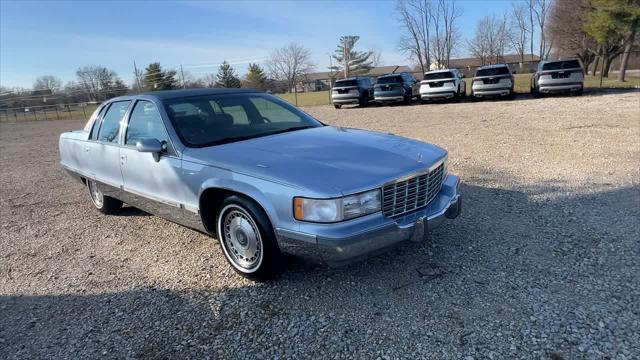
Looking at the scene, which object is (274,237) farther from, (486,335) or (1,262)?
(1,262)

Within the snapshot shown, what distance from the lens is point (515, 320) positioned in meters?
2.67

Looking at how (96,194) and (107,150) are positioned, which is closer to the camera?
(107,150)

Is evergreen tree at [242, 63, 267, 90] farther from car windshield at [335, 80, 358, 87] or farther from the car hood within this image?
the car hood

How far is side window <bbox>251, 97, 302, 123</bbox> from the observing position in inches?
173

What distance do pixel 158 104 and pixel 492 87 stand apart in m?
17.0

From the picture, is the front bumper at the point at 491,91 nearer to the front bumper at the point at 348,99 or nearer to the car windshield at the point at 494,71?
the car windshield at the point at 494,71

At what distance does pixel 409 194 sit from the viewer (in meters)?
3.10

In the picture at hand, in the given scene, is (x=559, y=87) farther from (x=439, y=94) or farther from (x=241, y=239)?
(x=241, y=239)

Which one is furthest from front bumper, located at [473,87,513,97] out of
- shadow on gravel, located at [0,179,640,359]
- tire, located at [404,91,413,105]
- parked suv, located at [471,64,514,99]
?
shadow on gravel, located at [0,179,640,359]

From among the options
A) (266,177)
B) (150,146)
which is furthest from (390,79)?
(266,177)

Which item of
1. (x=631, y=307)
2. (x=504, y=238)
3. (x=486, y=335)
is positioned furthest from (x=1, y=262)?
(x=631, y=307)

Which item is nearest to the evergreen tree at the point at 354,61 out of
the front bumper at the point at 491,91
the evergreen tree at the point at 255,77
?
the evergreen tree at the point at 255,77

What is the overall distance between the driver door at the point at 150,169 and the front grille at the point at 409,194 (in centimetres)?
184

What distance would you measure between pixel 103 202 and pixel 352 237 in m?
4.06
